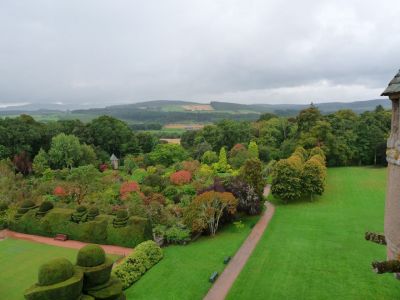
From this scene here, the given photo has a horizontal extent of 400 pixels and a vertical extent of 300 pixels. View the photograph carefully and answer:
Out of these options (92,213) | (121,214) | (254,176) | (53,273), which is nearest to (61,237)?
(92,213)

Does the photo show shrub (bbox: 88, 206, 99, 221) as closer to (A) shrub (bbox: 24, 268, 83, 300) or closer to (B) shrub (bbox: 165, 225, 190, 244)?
(B) shrub (bbox: 165, 225, 190, 244)

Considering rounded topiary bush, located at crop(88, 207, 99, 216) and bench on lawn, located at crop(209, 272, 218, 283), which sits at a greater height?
rounded topiary bush, located at crop(88, 207, 99, 216)

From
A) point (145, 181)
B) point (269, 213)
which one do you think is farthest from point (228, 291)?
point (145, 181)

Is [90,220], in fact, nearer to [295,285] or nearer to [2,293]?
[2,293]

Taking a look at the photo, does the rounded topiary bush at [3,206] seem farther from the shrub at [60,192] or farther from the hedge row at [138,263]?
the hedge row at [138,263]

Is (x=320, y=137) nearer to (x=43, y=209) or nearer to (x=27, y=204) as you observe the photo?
(x=43, y=209)

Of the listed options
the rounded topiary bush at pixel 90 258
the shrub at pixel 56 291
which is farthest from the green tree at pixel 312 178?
the shrub at pixel 56 291

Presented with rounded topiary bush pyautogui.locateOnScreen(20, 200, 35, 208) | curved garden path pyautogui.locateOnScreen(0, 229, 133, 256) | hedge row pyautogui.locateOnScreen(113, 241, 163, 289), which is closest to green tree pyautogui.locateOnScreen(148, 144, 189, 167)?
rounded topiary bush pyautogui.locateOnScreen(20, 200, 35, 208)

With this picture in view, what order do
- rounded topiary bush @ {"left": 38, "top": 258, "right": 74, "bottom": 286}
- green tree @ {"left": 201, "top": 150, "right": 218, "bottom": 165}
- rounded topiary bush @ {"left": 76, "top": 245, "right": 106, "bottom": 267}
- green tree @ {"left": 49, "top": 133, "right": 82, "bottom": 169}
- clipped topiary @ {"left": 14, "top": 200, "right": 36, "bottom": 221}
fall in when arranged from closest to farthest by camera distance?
rounded topiary bush @ {"left": 38, "top": 258, "right": 74, "bottom": 286}, rounded topiary bush @ {"left": 76, "top": 245, "right": 106, "bottom": 267}, clipped topiary @ {"left": 14, "top": 200, "right": 36, "bottom": 221}, green tree @ {"left": 49, "top": 133, "right": 82, "bottom": 169}, green tree @ {"left": 201, "top": 150, "right": 218, "bottom": 165}
